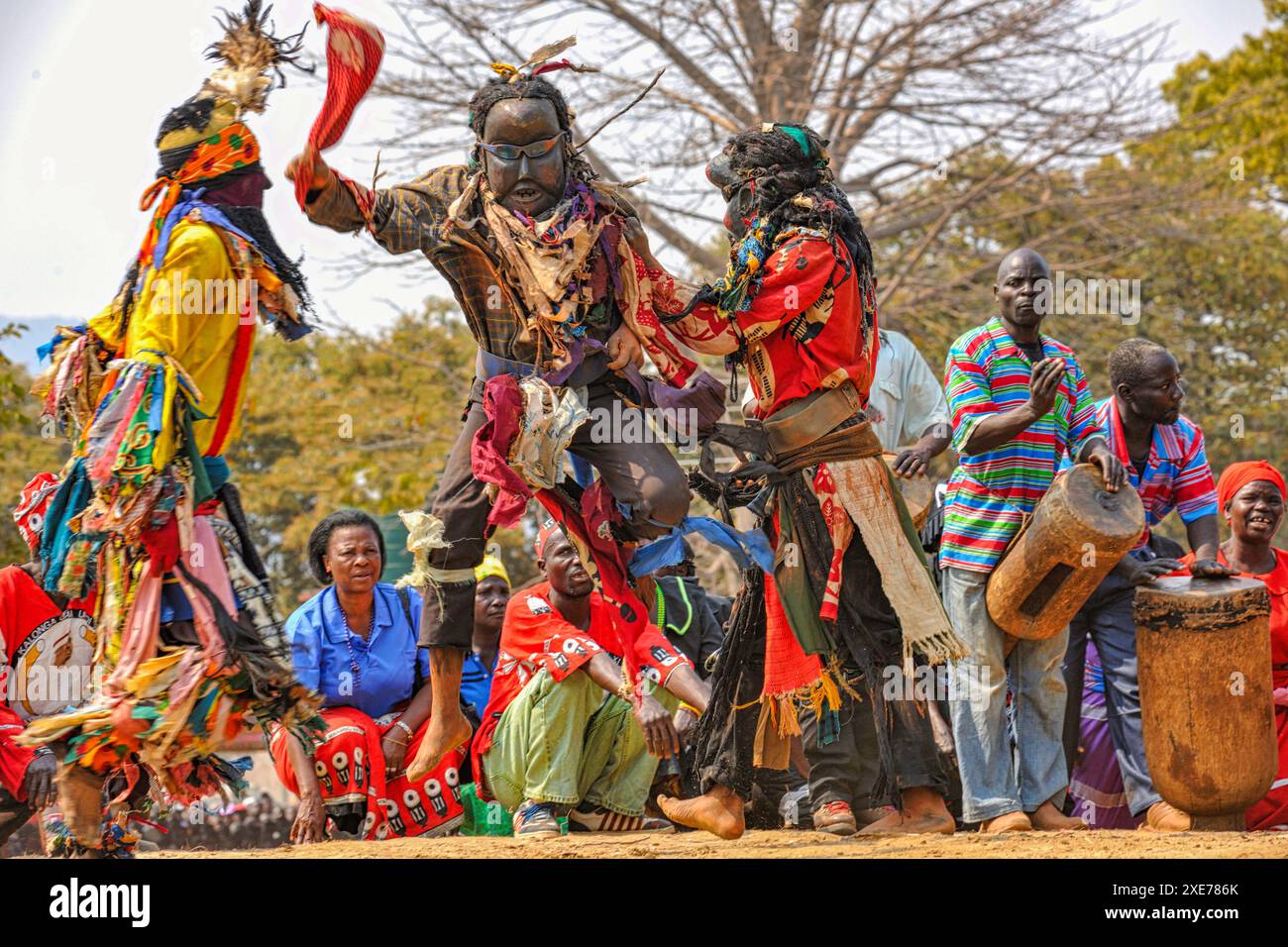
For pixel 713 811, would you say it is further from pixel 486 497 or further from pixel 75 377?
pixel 75 377

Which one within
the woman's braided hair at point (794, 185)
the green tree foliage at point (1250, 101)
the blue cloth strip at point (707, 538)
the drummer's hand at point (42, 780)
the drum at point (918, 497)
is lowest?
the drummer's hand at point (42, 780)

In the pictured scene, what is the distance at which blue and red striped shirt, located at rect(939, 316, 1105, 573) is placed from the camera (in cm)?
641

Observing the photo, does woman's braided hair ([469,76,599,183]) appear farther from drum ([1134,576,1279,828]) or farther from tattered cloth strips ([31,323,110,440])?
drum ([1134,576,1279,828])

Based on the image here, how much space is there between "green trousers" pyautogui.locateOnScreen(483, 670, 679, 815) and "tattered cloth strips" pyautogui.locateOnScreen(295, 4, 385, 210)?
2.45 meters

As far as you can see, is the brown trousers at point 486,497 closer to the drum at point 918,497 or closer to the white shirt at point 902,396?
the drum at point 918,497

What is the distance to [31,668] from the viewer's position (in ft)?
20.2

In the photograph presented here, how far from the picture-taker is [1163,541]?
7297 millimetres

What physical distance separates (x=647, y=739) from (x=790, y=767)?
4.86 feet

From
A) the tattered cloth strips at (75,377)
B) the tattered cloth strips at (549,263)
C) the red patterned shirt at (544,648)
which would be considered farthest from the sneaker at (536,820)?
the tattered cloth strips at (75,377)

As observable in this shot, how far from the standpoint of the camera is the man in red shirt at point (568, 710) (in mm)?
6410

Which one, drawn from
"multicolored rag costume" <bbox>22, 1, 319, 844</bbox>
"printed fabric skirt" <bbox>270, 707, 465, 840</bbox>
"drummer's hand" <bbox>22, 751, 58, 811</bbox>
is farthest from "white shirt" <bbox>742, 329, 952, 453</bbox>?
"drummer's hand" <bbox>22, 751, 58, 811</bbox>

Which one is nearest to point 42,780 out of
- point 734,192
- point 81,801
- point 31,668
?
point 31,668

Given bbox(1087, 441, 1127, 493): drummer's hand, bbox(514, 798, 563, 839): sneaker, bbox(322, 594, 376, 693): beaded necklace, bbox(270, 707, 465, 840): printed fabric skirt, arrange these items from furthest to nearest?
bbox(322, 594, 376, 693): beaded necklace, bbox(270, 707, 465, 840): printed fabric skirt, bbox(514, 798, 563, 839): sneaker, bbox(1087, 441, 1127, 493): drummer's hand

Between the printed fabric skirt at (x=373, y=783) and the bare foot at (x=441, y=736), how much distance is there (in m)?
0.82
